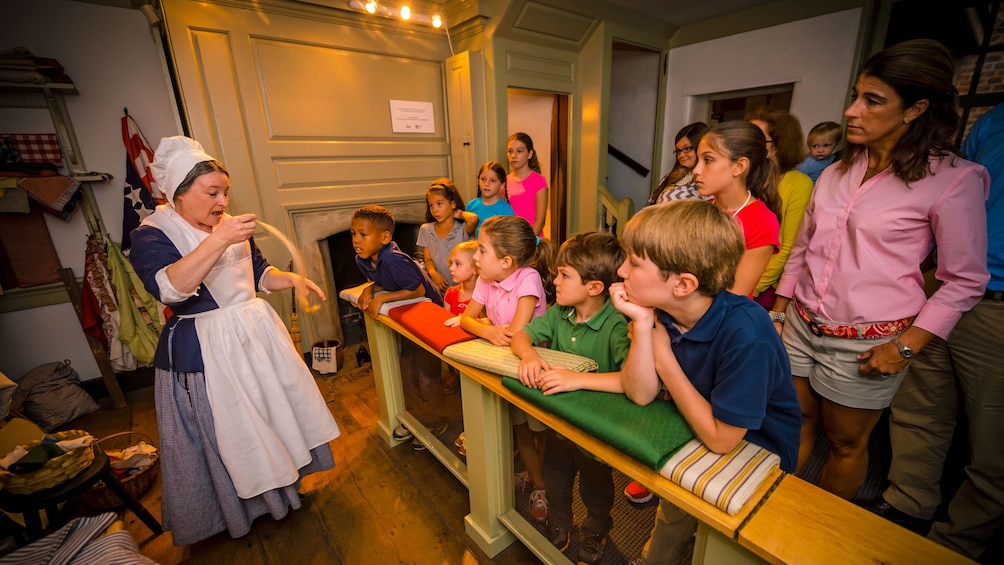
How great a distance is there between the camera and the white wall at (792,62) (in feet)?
10.2

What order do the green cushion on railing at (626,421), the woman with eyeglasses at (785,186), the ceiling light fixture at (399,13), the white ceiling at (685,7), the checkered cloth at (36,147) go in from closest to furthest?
the green cushion on railing at (626,421)
the woman with eyeglasses at (785,186)
the checkered cloth at (36,147)
the ceiling light fixture at (399,13)
the white ceiling at (685,7)

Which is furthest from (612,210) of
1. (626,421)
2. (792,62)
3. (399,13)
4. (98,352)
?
(98,352)

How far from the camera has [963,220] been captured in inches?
44.6

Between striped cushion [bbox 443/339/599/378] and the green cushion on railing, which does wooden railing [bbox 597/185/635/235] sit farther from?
the green cushion on railing

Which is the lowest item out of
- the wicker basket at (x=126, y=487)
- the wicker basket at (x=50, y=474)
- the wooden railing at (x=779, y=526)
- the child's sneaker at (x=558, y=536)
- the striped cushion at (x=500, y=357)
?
the wicker basket at (x=126, y=487)

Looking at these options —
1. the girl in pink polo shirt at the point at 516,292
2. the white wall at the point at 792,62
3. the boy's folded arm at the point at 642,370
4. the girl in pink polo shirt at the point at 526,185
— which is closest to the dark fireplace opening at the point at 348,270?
the girl in pink polo shirt at the point at 526,185

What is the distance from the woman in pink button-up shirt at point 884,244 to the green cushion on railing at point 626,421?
2.80 feet

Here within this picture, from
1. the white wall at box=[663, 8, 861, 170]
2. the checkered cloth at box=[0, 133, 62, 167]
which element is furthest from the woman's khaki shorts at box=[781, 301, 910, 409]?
the checkered cloth at box=[0, 133, 62, 167]

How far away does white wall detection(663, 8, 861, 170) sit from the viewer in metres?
3.12

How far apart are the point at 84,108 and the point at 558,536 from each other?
3.91m

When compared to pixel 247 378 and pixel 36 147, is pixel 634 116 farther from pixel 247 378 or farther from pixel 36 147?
pixel 36 147

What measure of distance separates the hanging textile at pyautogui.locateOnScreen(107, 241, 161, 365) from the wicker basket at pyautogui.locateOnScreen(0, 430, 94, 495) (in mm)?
1497

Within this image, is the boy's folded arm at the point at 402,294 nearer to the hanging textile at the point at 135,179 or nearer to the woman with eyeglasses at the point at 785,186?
the woman with eyeglasses at the point at 785,186

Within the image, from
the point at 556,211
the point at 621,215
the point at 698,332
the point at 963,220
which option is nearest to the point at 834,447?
the point at 963,220
